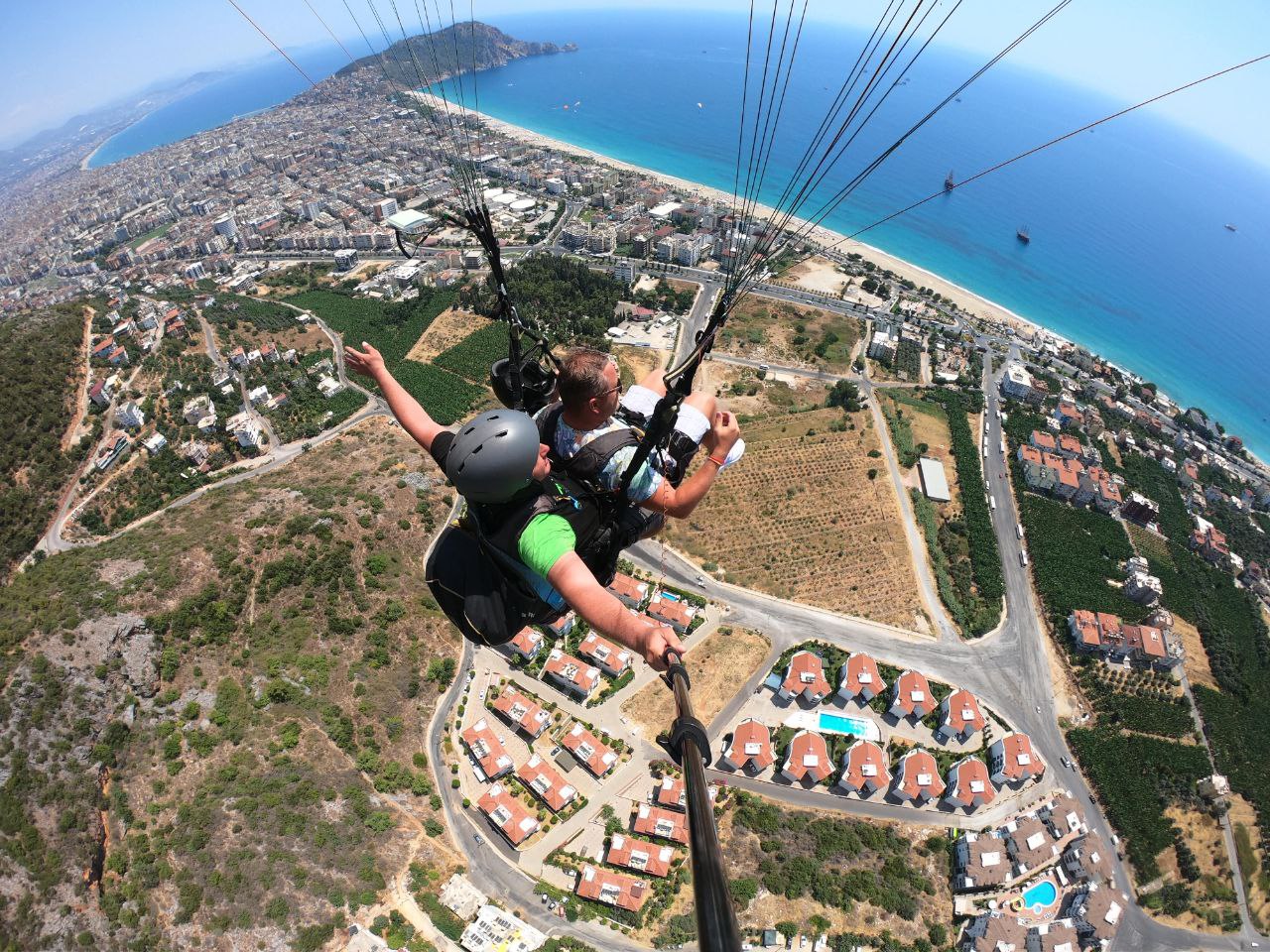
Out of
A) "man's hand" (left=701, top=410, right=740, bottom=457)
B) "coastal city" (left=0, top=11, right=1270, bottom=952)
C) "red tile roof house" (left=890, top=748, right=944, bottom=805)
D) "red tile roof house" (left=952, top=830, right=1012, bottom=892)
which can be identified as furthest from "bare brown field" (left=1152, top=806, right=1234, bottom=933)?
"man's hand" (left=701, top=410, right=740, bottom=457)

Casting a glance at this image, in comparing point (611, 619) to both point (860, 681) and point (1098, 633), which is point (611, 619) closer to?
point (860, 681)

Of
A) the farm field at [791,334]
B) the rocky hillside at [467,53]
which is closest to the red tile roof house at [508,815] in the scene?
the farm field at [791,334]

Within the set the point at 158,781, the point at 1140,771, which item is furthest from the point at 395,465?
the point at 1140,771

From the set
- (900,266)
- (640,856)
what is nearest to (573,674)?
(640,856)

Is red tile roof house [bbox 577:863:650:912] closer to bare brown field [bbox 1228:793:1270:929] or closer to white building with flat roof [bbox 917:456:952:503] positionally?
bare brown field [bbox 1228:793:1270:929]

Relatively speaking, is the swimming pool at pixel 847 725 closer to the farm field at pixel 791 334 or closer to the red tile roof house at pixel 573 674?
the red tile roof house at pixel 573 674
